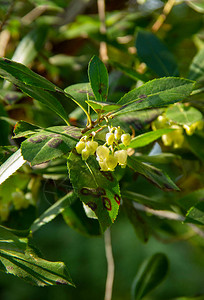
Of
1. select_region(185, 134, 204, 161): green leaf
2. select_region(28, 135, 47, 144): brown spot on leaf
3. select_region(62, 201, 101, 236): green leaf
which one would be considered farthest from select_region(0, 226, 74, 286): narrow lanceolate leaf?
select_region(185, 134, 204, 161): green leaf

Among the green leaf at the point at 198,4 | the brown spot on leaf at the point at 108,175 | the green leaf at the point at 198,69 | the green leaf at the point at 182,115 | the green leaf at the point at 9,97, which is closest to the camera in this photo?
the brown spot on leaf at the point at 108,175

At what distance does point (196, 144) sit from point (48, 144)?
1.87ft

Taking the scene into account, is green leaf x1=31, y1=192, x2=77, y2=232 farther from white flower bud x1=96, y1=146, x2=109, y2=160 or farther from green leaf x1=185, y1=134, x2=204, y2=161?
green leaf x1=185, y1=134, x2=204, y2=161

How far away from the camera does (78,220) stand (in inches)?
42.5

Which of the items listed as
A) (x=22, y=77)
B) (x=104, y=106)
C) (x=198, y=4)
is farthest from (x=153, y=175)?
(x=198, y=4)

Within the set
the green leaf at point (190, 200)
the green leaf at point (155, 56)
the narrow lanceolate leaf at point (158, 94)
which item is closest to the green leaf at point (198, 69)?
the green leaf at point (155, 56)

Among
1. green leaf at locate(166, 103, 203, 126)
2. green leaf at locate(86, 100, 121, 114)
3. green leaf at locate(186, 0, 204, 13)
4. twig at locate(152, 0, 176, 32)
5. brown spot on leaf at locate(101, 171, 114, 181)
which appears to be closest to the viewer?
green leaf at locate(86, 100, 121, 114)

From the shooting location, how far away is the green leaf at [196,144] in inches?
41.9

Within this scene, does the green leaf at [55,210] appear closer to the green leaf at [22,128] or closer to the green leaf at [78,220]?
the green leaf at [78,220]

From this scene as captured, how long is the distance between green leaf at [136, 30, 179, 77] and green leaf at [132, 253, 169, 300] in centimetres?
59

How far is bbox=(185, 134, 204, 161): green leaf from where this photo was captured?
3.49 feet

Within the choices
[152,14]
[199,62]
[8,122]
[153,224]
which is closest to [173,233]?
[153,224]

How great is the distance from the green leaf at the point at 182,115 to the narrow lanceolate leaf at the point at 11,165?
0.40m

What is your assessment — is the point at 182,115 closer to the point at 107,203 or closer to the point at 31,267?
the point at 107,203
